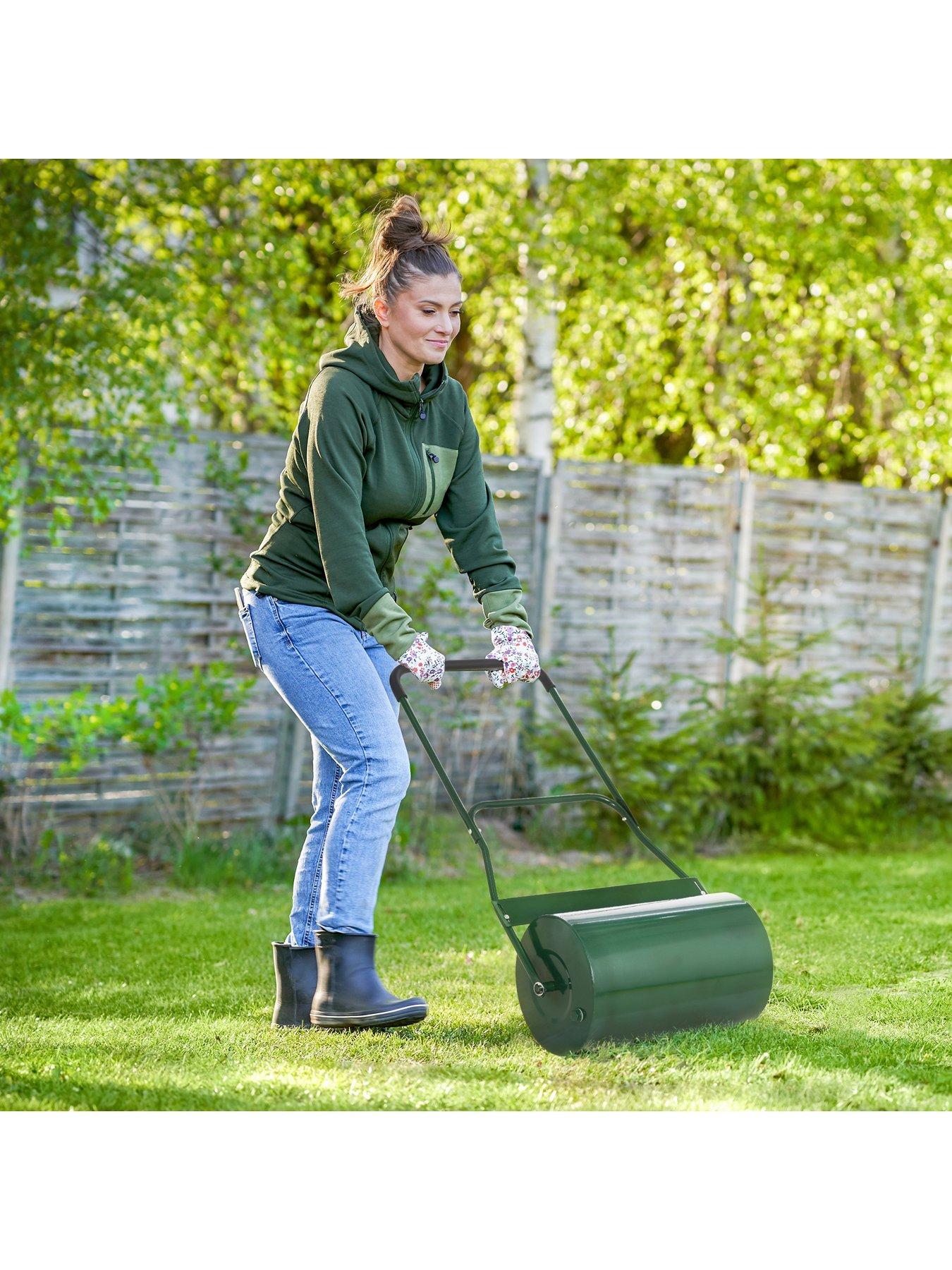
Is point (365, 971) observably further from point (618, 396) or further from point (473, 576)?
point (618, 396)

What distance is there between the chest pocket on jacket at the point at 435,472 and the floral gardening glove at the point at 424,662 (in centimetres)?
42

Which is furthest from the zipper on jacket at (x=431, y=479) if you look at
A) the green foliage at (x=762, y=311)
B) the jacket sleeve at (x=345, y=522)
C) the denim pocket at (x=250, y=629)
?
the green foliage at (x=762, y=311)

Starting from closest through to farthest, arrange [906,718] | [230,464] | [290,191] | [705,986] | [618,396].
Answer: [705,986]
[230,464]
[290,191]
[906,718]
[618,396]

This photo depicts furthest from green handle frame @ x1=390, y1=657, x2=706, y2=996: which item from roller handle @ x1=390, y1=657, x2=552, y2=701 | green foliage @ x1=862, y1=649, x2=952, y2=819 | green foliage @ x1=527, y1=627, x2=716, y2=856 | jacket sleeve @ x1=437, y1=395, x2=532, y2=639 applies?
green foliage @ x1=862, y1=649, x2=952, y2=819

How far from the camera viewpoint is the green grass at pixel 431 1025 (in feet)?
8.73

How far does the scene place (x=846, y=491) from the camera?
283 inches

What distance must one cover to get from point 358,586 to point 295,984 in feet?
3.19

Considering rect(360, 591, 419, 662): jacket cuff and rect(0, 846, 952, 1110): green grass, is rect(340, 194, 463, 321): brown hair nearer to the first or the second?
rect(360, 591, 419, 662): jacket cuff

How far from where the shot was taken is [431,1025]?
3.14m

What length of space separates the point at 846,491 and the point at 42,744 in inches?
176

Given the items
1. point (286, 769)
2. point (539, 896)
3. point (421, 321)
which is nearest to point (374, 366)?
point (421, 321)

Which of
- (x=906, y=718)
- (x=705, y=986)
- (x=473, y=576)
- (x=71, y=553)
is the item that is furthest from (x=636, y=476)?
(x=705, y=986)

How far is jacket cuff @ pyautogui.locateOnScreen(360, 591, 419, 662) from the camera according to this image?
2850mm

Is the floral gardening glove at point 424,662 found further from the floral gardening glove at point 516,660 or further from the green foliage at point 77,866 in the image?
the green foliage at point 77,866
